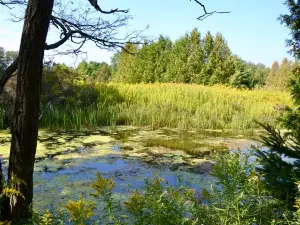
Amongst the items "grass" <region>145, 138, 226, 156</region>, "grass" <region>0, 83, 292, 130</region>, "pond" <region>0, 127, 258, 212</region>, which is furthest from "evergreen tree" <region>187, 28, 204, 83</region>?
"grass" <region>145, 138, 226, 156</region>

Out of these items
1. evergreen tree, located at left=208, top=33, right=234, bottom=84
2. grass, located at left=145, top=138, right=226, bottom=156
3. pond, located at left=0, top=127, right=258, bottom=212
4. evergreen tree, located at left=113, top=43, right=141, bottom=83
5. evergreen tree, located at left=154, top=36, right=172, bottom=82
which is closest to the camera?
pond, located at left=0, top=127, right=258, bottom=212

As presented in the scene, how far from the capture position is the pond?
322 cm

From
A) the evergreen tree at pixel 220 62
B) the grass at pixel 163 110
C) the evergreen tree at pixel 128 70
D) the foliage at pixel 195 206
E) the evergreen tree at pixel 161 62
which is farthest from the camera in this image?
the evergreen tree at pixel 128 70

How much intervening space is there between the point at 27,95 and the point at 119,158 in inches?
113

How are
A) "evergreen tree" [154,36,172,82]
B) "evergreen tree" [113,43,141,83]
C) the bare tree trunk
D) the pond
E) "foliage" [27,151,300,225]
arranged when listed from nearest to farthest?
"foliage" [27,151,300,225], the bare tree trunk, the pond, "evergreen tree" [154,36,172,82], "evergreen tree" [113,43,141,83]

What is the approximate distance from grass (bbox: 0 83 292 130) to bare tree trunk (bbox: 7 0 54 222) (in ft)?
16.3

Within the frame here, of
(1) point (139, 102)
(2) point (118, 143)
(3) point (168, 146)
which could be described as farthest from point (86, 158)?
(1) point (139, 102)

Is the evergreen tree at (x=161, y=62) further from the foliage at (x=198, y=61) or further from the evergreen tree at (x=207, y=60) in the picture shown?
the evergreen tree at (x=207, y=60)

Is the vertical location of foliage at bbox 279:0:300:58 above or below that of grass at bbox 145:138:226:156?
above

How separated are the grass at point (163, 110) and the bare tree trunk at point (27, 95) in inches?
196

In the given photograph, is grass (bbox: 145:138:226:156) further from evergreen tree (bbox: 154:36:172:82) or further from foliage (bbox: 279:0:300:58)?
evergreen tree (bbox: 154:36:172:82)

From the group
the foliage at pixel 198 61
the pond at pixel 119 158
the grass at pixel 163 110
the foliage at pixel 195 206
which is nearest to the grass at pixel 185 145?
the pond at pixel 119 158

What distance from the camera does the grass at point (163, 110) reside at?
23.9 feet

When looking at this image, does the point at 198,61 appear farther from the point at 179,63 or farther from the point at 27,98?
the point at 27,98
